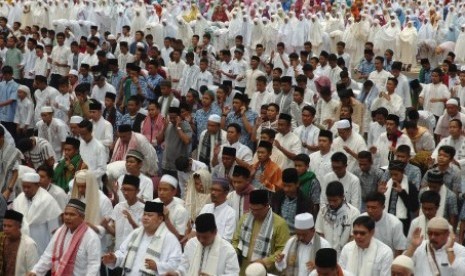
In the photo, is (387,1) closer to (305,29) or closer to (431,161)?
(305,29)

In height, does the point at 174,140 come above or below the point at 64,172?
above

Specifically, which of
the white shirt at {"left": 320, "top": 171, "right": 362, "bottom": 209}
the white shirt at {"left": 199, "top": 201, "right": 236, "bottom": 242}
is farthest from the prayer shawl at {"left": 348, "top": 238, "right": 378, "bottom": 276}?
the white shirt at {"left": 320, "top": 171, "right": 362, "bottom": 209}

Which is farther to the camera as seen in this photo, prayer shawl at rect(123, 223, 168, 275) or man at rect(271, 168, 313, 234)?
man at rect(271, 168, 313, 234)

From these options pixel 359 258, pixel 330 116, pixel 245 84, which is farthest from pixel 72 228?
pixel 245 84

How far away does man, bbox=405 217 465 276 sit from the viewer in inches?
369

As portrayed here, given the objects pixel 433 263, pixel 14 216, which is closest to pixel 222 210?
pixel 14 216

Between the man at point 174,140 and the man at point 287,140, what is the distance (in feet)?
3.82

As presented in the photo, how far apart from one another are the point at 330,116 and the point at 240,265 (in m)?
6.21

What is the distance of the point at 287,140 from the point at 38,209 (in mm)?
3592

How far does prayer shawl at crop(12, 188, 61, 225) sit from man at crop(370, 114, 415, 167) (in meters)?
4.05

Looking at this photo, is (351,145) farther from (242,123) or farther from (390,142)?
(242,123)

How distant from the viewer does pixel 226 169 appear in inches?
493

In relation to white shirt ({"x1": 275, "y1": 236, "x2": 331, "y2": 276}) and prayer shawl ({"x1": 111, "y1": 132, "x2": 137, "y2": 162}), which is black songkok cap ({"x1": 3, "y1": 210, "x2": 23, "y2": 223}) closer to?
white shirt ({"x1": 275, "y1": 236, "x2": 331, "y2": 276})

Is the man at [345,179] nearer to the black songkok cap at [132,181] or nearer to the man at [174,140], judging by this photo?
the black songkok cap at [132,181]
